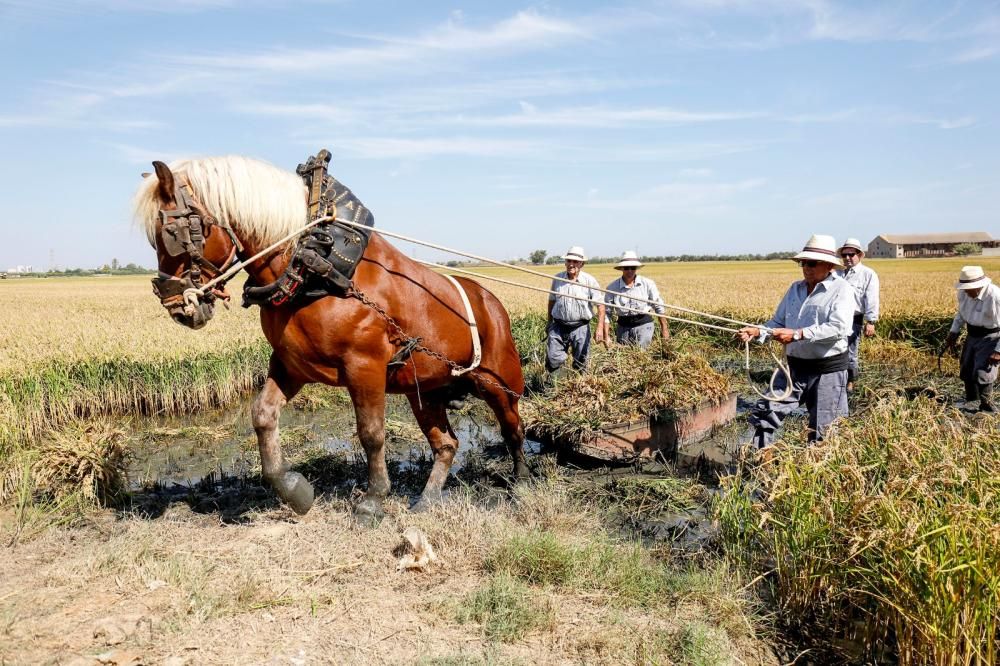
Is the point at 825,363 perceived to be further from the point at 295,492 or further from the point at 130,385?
the point at 130,385

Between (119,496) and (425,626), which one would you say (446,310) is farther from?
(119,496)

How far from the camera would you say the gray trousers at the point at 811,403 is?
5.07 metres

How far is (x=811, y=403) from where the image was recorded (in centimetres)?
518

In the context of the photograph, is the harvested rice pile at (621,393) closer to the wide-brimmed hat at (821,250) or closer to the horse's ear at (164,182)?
the wide-brimmed hat at (821,250)

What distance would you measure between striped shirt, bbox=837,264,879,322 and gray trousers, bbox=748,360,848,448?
3.82 meters

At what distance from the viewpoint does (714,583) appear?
3447 millimetres

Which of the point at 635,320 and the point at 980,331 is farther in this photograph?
the point at 635,320

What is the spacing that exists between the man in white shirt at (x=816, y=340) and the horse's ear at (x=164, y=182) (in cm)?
369

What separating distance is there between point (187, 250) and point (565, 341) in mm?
5680

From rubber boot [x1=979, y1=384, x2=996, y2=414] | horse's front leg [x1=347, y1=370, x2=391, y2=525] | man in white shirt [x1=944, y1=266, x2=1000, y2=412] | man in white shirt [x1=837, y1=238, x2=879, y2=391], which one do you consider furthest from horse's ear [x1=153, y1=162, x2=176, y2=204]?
rubber boot [x1=979, y1=384, x2=996, y2=414]

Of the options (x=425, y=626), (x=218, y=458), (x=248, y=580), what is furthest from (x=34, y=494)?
(x=425, y=626)

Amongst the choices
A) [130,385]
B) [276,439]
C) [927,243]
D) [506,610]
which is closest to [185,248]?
[276,439]

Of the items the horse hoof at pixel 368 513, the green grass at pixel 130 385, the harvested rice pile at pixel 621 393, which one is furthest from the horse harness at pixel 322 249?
the green grass at pixel 130 385

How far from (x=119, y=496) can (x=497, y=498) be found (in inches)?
114
